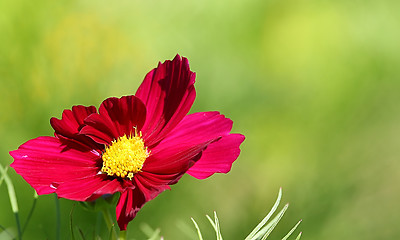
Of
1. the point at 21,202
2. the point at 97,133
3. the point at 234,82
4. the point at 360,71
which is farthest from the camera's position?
the point at 360,71

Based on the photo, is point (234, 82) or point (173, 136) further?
point (234, 82)

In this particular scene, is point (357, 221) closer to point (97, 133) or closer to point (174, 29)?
point (174, 29)

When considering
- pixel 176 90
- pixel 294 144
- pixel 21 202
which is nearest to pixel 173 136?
pixel 176 90

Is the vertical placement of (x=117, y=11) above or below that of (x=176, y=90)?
A: above

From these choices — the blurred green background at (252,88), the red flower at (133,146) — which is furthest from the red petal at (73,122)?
the blurred green background at (252,88)

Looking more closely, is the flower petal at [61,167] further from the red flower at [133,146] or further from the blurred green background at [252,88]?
the blurred green background at [252,88]

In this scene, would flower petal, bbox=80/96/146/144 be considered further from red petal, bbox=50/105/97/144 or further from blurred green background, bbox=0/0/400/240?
blurred green background, bbox=0/0/400/240
